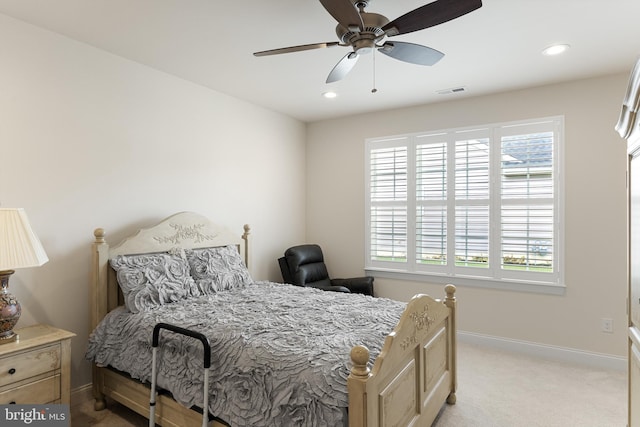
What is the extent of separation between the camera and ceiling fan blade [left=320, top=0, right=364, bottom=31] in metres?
1.74

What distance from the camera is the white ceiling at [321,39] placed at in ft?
7.65

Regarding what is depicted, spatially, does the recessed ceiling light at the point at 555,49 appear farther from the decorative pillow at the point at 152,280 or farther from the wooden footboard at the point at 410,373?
the decorative pillow at the point at 152,280

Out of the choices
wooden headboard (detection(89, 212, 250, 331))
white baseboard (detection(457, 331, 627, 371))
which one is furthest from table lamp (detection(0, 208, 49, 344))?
white baseboard (detection(457, 331, 627, 371))

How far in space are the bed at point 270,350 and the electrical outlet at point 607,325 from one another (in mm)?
1771

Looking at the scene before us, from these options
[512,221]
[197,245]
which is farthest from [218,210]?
[512,221]

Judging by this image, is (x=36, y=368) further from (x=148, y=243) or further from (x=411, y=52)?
(x=411, y=52)

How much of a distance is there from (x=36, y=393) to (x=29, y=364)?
7.5 inches

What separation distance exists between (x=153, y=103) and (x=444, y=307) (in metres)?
3.04

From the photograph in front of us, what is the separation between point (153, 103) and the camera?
10.9ft

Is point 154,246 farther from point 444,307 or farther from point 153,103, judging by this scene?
point 444,307

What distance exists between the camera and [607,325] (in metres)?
3.42

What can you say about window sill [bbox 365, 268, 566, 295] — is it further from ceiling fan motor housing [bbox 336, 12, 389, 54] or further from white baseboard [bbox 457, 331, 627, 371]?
ceiling fan motor housing [bbox 336, 12, 389, 54]

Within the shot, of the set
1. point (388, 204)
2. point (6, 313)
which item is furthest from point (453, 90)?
point (6, 313)

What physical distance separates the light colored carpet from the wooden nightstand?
48 centimetres
